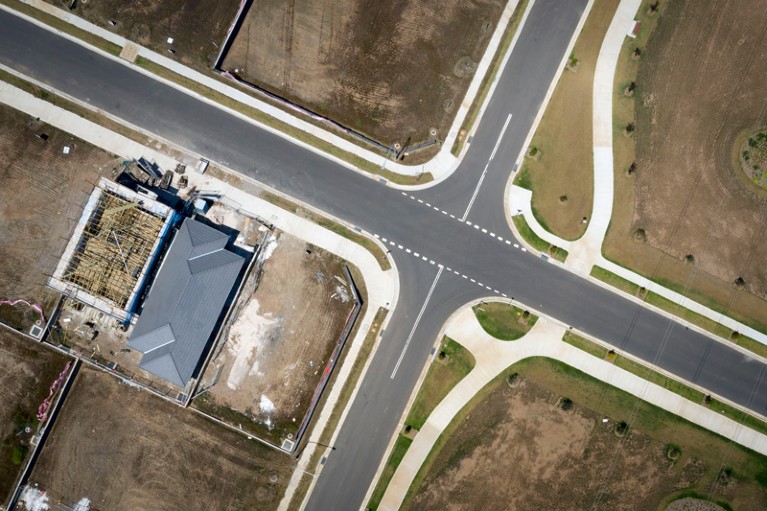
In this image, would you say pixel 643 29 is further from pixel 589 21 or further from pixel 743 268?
pixel 743 268

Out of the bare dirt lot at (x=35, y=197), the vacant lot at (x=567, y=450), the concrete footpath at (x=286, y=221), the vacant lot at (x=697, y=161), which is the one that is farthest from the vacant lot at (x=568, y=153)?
the bare dirt lot at (x=35, y=197)

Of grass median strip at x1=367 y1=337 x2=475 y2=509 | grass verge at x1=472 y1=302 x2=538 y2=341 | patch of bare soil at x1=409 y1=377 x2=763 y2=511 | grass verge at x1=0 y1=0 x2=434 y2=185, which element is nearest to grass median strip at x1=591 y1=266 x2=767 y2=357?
grass verge at x1=472 y1=302 x2=538 y2=341

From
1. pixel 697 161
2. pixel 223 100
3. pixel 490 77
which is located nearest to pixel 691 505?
pixel 697 161

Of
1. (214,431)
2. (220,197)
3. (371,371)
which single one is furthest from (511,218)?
(214,431)

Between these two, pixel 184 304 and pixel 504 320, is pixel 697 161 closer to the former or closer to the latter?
pixel 504 320

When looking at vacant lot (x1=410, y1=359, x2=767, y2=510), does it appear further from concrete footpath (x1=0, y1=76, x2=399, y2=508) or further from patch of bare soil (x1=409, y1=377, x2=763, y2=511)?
concrete footpath (x1=0, y1=76, x2=399, y2=508)

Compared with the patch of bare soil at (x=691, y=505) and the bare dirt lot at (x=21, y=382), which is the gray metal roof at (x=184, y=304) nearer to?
the bare dirt lot at (x=21, y=382)
